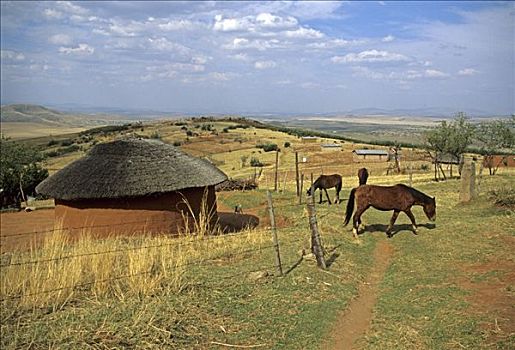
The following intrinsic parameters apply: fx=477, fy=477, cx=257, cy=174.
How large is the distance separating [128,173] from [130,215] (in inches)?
55.4

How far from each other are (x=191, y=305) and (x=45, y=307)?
2.23 meters

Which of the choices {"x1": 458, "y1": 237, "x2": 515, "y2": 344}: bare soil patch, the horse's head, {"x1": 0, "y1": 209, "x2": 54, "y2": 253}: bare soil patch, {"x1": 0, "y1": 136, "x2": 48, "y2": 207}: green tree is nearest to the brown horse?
the horse's head

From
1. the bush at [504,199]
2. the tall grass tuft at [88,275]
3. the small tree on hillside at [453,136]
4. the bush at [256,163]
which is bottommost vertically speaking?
the bush at [256,163]

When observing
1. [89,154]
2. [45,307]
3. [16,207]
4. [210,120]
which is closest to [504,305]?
[45,307]

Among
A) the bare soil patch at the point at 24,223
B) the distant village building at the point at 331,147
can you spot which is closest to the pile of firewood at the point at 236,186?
the bare soil patch at the point at 24,223

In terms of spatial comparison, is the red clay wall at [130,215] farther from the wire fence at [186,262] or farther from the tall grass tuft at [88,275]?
the tall grass tuft at [88,275]

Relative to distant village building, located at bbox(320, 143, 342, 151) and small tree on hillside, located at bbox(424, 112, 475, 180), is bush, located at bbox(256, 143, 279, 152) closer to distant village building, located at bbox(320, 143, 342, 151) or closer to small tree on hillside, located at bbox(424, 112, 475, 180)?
distant village building, located at bbox(320, 143, 342, 151)

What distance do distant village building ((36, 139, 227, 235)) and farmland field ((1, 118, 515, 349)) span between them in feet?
12.2

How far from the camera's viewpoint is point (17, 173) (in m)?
29.9

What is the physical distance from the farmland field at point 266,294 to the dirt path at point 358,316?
0.03m

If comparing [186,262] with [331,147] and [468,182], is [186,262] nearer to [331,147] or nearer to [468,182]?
[468,182]

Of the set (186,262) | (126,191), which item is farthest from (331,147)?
(186,262)

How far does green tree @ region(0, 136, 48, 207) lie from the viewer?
28719mm

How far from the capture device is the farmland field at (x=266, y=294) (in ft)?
22.0
